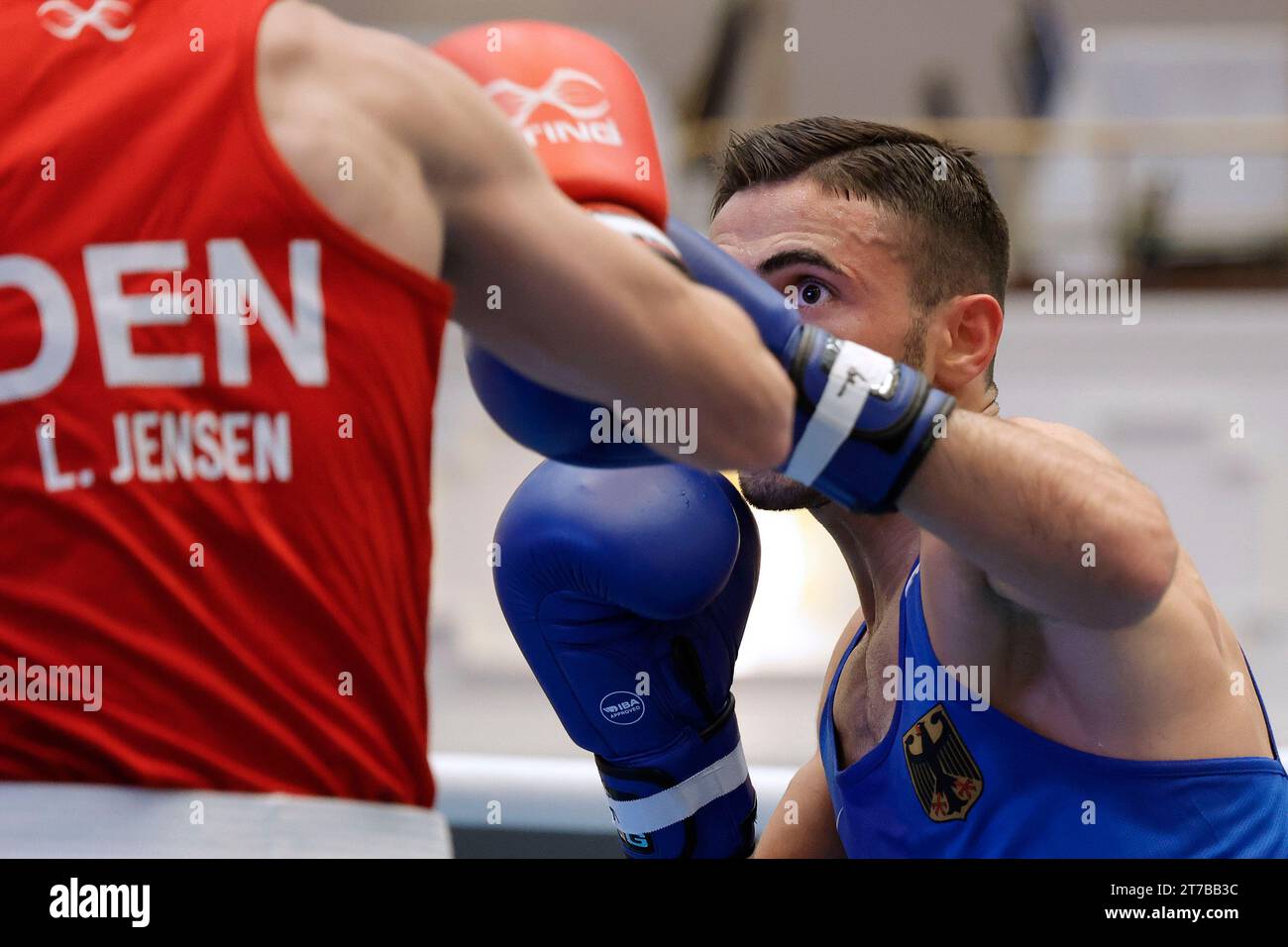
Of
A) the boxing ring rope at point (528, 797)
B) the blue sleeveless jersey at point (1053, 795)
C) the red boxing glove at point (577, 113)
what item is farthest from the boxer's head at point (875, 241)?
the boxing ring rope at point (528, 797)

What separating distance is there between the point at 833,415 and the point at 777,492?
23.6 inches

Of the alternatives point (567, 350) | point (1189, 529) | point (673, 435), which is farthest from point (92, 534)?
point (1189, 529)

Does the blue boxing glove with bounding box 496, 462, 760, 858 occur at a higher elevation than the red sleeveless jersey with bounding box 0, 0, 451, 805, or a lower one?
lower

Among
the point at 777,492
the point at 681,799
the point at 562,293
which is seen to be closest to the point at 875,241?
the point at 777,492

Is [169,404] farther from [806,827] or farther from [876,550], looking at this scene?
[806,827]

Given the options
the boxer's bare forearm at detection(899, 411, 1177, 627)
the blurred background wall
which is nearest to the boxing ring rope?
the blurred background wall

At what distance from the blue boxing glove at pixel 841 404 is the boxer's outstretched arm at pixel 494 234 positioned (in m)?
0.19

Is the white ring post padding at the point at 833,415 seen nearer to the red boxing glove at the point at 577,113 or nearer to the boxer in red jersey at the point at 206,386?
the red boxing glove at the point at 577,113

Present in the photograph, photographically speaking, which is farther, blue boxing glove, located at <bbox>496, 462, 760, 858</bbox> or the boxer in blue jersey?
blue boxing glove, located at <bbox>496, 462, 760, 858</bbox>

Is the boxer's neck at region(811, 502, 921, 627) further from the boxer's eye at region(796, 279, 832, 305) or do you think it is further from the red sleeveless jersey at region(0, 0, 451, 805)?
the red sleeveless jersey at region(0, 0, 451, 805)

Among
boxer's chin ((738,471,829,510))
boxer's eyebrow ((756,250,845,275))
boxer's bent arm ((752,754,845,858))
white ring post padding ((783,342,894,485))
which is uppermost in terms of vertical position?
boxer's eyebrow ((756,250,845,275))

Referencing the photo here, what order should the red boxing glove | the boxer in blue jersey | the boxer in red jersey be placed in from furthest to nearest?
the boxer in blue jersey < the red boxing glove < the boxer in red jersey

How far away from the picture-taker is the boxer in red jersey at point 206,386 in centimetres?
97

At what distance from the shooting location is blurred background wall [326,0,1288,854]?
5766 mm
